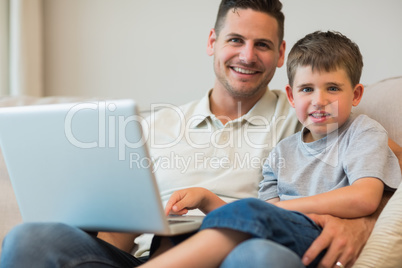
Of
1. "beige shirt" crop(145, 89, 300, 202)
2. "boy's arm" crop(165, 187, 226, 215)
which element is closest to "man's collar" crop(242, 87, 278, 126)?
"beige shirt" crop(145, 89, 300, 202)

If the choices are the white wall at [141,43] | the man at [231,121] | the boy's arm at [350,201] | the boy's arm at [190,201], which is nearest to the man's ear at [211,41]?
the man at [231,121]

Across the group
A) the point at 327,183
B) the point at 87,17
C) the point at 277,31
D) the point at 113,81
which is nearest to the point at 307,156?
the point at 327,183

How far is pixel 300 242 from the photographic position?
991mm

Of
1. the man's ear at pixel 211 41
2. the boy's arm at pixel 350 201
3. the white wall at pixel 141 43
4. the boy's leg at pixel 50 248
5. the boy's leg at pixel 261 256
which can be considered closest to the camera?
the boy's leg at pixel 261 256

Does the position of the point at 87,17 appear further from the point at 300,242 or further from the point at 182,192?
the point at 300,242

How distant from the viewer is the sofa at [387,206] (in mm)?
983

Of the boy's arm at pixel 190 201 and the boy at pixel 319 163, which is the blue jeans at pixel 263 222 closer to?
the boy at pixel 319 163

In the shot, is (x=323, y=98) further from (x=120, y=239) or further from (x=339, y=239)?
(x=120, y=239)

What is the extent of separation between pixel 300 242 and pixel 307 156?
0.38 metres

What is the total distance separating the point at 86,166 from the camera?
0.94 metres

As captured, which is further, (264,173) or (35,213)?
(264,173)

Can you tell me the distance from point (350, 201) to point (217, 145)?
58 centimetres

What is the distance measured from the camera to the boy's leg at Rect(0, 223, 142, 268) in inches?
37.2

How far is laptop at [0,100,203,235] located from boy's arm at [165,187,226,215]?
0.15 m
